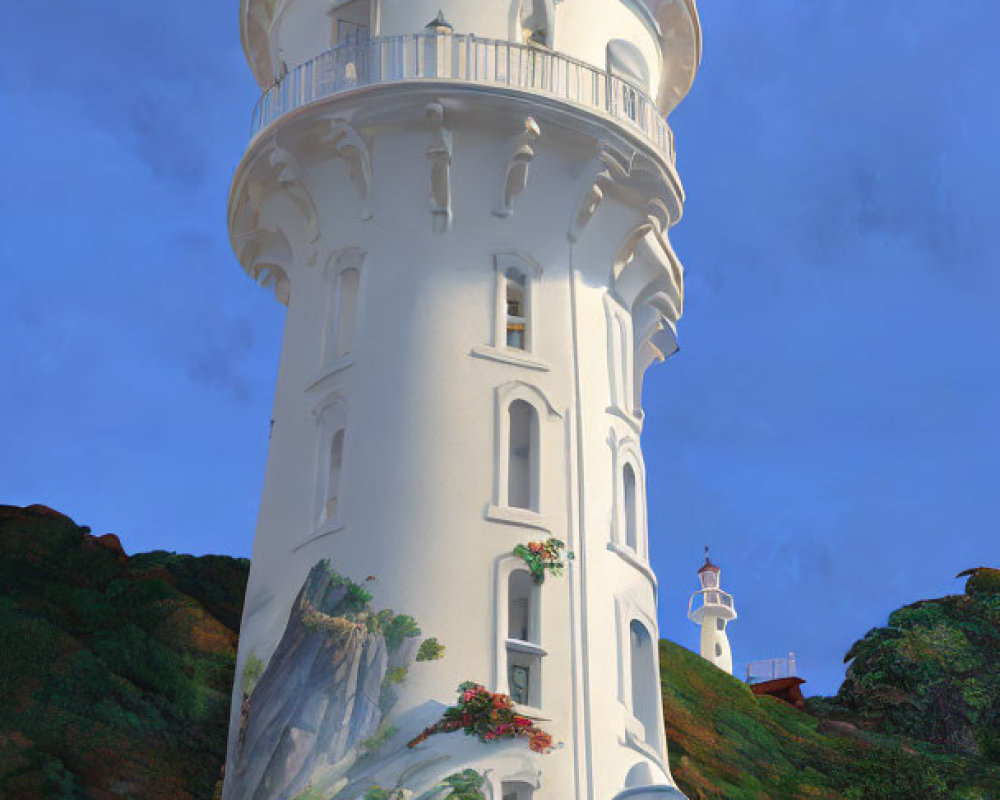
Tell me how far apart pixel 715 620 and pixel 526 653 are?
3270 centimetres

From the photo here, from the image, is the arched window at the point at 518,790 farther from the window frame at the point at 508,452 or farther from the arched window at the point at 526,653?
the window frame at the point at 508,452

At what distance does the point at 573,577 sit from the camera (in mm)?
30469

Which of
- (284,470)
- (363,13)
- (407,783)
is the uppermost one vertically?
(363,13)

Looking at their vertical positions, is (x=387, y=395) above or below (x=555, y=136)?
below

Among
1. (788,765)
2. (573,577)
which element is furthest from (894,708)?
(573,577)

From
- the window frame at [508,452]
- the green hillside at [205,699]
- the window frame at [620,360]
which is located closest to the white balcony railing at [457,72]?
the window frame at [620,360]

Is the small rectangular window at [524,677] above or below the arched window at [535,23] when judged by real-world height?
below

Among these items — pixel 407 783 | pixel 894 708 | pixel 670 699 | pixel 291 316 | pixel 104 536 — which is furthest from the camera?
pixel 894 708

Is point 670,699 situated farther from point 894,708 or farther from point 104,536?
point 104,536

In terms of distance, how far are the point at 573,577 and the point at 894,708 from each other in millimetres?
24152

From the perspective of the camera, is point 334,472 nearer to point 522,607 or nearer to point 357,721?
point 522,607

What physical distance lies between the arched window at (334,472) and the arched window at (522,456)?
11.4ft

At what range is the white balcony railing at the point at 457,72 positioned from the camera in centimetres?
3306

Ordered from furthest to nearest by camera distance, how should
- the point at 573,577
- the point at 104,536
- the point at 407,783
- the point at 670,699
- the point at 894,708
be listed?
the point at 894,708, the point at 670,699, the point at 104,536, the point at 573,577, the point at 407,783
